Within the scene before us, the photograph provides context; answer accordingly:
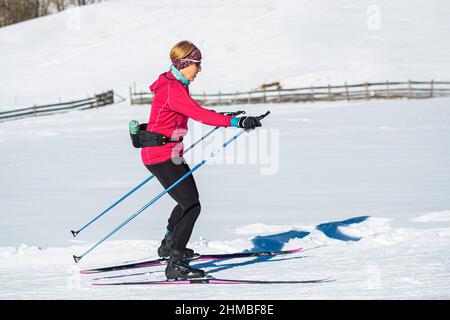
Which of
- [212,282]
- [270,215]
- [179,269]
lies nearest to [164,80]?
[179,269]

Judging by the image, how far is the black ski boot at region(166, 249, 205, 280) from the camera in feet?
19.6

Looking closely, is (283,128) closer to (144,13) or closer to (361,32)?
(361,32)

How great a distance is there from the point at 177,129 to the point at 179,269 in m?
1.06

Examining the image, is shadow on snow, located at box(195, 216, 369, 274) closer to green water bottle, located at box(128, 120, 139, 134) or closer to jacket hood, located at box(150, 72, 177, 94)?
green water bottle, located at box(128, 120, 139, 134)

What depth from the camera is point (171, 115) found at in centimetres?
583

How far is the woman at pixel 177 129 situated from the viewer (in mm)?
5699

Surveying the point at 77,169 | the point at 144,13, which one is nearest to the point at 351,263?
the point at 77,169

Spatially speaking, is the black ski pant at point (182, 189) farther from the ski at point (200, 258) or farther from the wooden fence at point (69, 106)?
the wooden fence at point (69, 106)

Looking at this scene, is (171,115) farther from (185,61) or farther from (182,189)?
(182,189)

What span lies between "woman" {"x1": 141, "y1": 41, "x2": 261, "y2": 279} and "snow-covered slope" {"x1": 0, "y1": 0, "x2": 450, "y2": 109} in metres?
39.8

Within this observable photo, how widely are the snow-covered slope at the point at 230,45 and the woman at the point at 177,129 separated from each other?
39766 millimetres

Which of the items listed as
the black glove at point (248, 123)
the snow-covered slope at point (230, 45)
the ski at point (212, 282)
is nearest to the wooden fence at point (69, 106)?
the snow-covered slope at point (230, 45)

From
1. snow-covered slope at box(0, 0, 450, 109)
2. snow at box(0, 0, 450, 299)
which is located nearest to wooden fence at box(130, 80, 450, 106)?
snow at box(0, 0, 450, 299)
